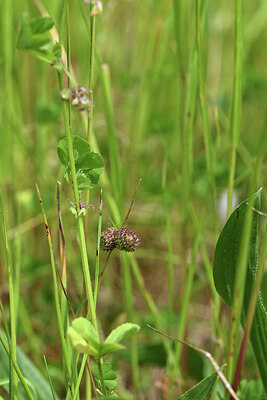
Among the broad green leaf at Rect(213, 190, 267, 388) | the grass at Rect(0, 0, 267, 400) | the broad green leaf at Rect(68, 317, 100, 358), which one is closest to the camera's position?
the broad green leaf at Rect(68, 317, 100, 358)

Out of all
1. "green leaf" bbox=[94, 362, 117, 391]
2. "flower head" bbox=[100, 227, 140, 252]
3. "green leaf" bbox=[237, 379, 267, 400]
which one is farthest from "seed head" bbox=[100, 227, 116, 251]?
"green leaf" bbox=[237, 379, 267, 400]

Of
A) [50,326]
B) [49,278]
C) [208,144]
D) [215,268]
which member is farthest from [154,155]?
[215,268]

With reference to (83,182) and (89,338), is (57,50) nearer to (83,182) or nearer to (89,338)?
(83,182)

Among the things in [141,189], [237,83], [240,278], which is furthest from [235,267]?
[141,189]

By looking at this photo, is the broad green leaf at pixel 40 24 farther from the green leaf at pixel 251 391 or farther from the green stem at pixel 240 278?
the green leaf at pixel 251 391

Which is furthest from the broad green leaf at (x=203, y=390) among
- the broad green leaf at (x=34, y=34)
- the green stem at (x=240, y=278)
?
the broad green leaf at (x=34, y=34)

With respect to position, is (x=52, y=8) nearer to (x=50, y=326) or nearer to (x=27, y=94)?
(x=27, y=94)

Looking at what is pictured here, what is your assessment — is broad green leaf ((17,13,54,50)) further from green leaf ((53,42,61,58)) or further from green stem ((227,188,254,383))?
green stem ((227,188,254,383))
